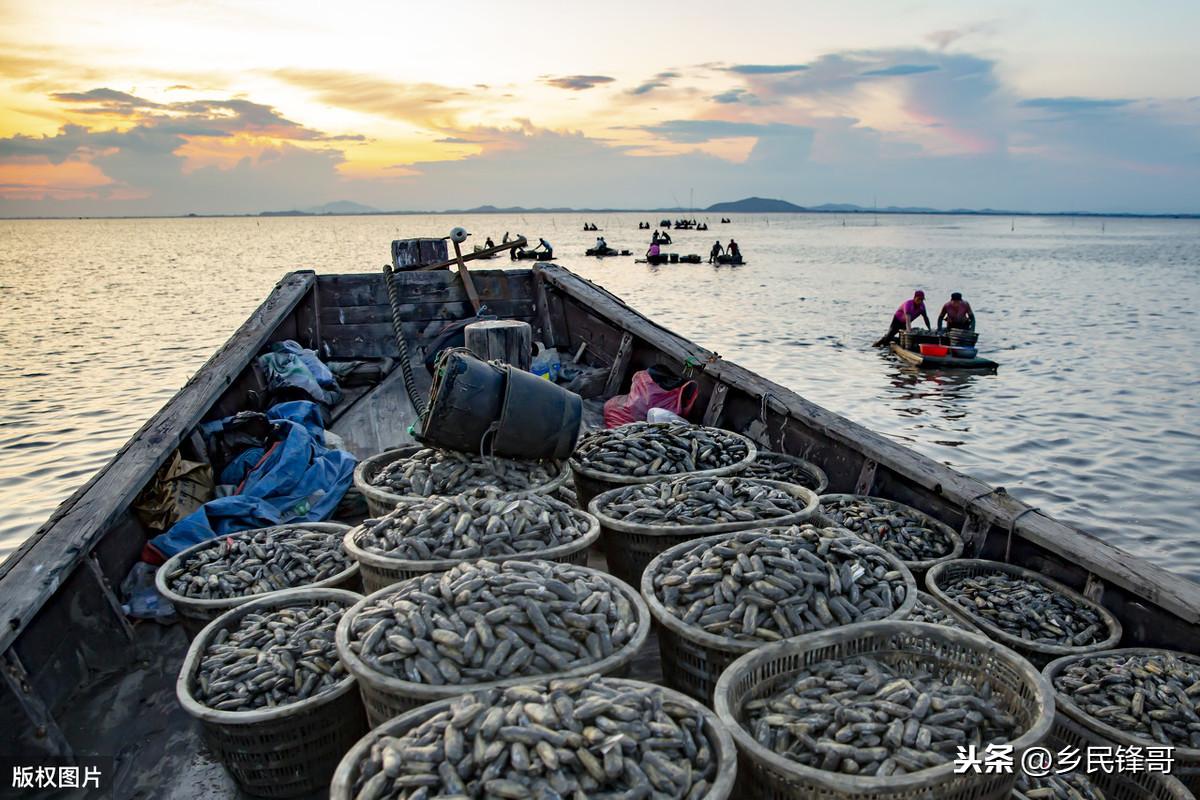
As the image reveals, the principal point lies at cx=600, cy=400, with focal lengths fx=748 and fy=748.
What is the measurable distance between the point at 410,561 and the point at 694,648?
144 cm

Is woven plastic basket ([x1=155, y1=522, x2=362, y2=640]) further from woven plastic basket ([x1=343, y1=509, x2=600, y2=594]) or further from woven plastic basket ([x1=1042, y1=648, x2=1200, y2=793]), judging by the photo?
woven plastic basket ([x1=1042, y1=648, x2=1200, y2=793])

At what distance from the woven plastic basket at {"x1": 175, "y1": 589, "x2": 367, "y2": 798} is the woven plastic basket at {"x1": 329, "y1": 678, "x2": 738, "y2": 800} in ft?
2.32

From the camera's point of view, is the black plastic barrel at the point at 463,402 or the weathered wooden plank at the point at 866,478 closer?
the black plastic barrel at the point at 463,402

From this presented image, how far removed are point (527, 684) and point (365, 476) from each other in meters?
2.94

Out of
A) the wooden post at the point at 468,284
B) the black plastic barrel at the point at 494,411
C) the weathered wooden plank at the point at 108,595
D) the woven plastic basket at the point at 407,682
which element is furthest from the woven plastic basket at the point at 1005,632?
the wooden post at the point at 468,284

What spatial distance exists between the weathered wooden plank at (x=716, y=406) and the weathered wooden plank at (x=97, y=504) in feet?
15.4

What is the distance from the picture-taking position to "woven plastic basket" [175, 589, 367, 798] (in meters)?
3.13

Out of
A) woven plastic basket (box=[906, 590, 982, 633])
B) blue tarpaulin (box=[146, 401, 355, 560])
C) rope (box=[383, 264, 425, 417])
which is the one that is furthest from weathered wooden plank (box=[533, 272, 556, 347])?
woven plastic basket (box=[906, 590, 982, 633])

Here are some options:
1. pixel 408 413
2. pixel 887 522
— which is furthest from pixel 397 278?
pixel 887 522

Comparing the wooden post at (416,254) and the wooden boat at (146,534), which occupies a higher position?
the wooden post at (416,254)

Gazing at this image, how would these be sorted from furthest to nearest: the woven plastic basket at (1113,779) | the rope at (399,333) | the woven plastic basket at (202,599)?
the rope at (399,333), the woven plastic basket at (202,599), the woven plastic basket at (1113,779)

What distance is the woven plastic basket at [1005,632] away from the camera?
4.17 meters

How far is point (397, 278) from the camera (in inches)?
410

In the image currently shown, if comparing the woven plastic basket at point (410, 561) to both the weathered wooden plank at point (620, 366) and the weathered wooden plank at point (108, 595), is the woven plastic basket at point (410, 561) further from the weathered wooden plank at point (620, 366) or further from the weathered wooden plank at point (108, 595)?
the weathered wooden plank at point (620, 366)
